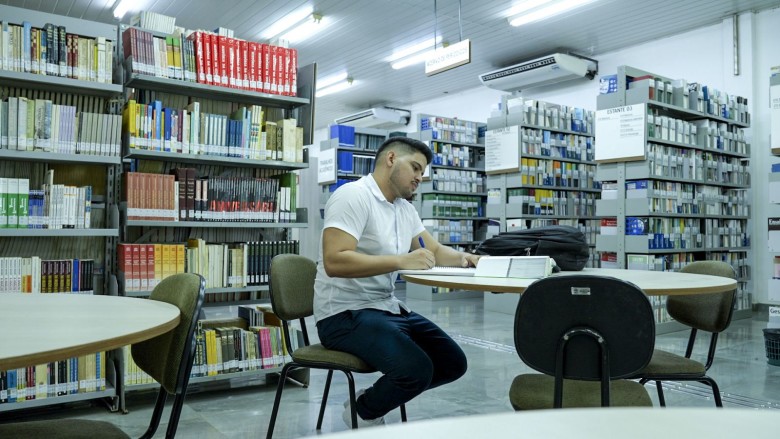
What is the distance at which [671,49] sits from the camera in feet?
29.1

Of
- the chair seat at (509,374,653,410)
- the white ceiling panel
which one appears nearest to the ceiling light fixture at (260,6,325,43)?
the white ceiling panel

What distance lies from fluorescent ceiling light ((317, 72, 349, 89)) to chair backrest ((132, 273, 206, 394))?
32.7 ft

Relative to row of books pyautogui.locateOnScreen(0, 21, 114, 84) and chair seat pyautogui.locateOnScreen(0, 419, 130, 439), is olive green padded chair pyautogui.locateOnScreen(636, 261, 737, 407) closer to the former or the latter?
chair seat pyautogui.locateOnScreen(0, 419, 130, 439)

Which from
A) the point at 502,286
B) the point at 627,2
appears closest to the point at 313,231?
the point at 627,2

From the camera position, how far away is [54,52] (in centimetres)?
321

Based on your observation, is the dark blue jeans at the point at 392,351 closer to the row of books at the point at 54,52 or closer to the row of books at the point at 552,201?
the row of books at the point at 54,52

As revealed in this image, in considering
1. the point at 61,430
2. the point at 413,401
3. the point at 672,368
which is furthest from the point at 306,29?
the point at 61,430

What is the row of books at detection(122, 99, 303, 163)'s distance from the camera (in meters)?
3.44

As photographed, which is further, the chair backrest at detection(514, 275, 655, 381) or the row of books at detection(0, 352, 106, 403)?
the row of books at detection(0, 352, 106, 403)

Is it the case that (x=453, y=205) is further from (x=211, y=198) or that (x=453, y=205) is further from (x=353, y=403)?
(x=353, y=403)

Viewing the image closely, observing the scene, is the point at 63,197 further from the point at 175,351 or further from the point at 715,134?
the point at 715,134

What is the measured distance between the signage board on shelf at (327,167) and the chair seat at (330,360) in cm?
650

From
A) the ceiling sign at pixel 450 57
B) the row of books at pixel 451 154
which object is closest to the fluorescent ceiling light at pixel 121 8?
the ceiling sign at pixel 450 57

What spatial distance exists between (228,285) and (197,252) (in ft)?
0.94
